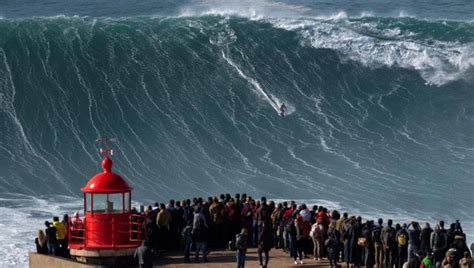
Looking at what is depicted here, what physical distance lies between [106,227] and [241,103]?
20627 millimetres

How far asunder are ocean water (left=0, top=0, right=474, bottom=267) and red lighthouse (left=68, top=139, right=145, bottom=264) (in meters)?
4.88

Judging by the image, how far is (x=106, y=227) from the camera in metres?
24.0

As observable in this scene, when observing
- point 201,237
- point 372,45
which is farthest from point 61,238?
point 372,45

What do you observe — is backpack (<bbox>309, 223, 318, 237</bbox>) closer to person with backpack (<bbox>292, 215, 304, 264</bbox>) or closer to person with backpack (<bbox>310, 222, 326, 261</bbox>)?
person with backpack (<bbox>310, 222, 326, 261</bbox>)

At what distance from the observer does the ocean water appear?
36.1 meters

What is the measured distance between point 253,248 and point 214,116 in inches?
643

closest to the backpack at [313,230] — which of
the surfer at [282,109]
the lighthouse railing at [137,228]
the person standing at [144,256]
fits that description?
the lighthouse railing at [137,228]

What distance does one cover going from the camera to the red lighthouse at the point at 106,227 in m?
23.7

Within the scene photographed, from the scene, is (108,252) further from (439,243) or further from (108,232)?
(439,243)

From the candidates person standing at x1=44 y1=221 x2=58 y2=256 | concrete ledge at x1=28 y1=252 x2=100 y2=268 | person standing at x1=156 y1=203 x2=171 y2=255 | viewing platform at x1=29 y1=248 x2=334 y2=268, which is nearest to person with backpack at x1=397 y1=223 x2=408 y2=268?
viewing platform at x1=29 y1=248 x2=334 y2=268

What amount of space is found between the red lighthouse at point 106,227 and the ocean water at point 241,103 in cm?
488

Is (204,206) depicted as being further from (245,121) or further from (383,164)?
(245,121)

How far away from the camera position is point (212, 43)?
49406 mm

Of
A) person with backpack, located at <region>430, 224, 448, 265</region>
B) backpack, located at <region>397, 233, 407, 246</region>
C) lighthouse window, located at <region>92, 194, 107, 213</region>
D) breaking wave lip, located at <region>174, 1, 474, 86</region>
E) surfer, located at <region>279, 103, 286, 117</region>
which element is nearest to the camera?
lighthouse window, located at <region>92, 194, 107, 213</region>
